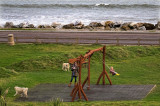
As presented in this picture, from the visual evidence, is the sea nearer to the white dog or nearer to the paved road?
the paved road

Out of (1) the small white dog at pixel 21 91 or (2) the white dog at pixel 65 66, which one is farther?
(2) the white dog at pixel 65 66

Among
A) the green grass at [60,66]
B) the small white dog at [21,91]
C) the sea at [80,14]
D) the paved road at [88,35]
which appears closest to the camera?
the small white dog at [21,91]

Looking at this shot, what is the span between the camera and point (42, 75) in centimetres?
2855

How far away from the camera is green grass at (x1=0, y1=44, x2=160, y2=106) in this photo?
25000mm

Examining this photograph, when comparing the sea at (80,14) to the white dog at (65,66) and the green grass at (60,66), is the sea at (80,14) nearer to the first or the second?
the green grass at (60,66)

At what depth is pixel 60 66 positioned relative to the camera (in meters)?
31.6

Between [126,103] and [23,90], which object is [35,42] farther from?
[126,103]

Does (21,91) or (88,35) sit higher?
(21,91)

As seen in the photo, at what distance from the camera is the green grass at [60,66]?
2500 centimetres

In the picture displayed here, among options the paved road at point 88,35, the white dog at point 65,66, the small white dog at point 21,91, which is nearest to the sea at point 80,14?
the paved road at point 88,35

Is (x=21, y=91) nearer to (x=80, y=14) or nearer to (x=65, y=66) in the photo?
(x=65, y=66)

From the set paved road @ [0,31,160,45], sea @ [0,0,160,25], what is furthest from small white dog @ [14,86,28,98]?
sea @ [0,0,160,25]

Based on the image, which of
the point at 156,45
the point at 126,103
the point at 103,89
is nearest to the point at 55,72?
the point at 103,89

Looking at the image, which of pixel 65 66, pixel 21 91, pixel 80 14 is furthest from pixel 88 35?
pixel 80 14
